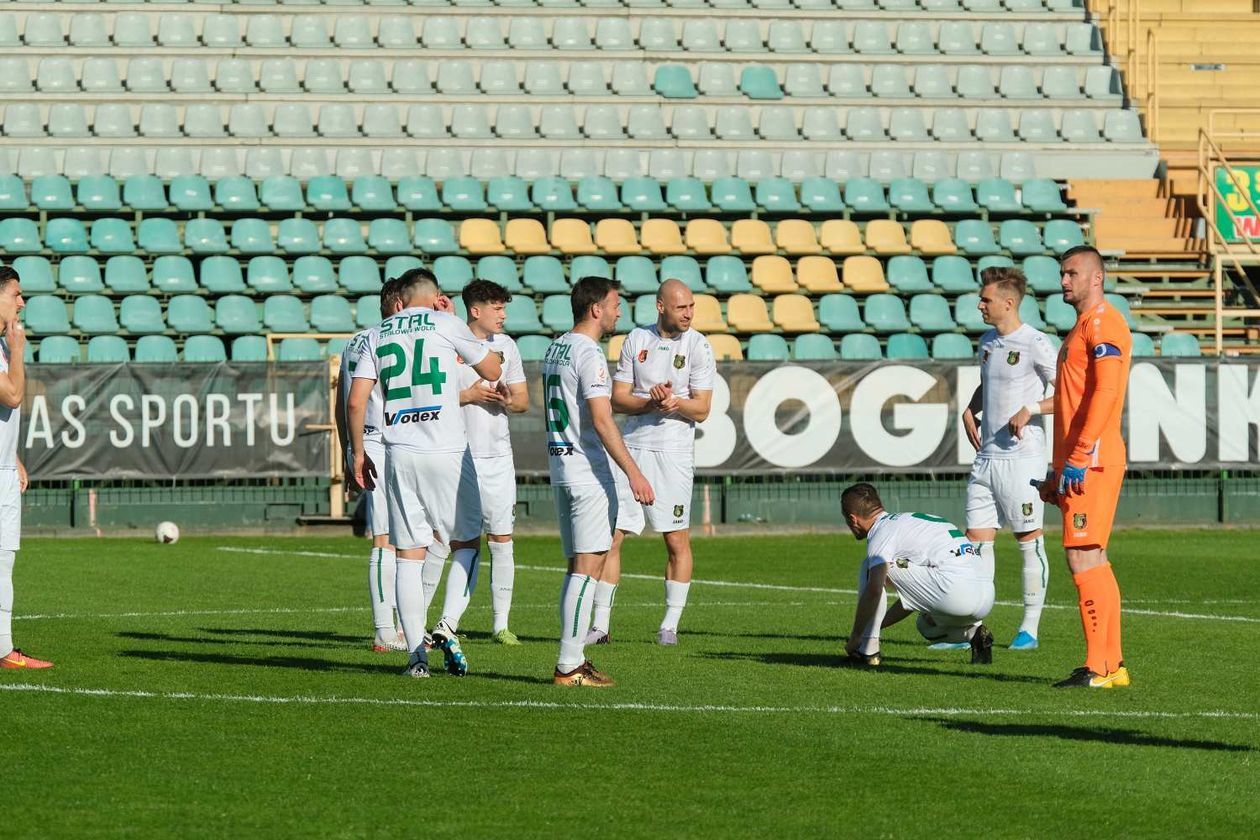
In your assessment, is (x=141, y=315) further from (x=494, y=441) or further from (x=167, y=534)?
(x=494, y=441)

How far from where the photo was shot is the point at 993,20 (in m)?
31.0

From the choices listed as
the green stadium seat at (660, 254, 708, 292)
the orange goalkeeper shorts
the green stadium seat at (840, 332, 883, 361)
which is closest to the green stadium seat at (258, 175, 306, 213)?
the green stadium seat at (660, 254, 708, 292)

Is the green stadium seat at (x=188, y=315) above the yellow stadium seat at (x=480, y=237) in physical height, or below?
below

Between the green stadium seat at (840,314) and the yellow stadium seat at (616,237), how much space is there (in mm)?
2706

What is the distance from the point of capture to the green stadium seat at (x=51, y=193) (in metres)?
25.4

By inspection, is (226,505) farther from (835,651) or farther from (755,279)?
(835,651)

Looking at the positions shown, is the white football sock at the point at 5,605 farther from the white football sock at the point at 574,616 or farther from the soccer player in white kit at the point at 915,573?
the soccer player in white kit at the point at 915,573

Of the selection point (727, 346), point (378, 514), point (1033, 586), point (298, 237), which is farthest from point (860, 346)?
point (378, 514)

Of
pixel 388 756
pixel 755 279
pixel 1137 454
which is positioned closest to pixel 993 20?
pixel 755 279

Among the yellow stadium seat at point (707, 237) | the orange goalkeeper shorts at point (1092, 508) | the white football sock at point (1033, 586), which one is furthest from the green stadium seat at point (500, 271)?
the orange goalkeeper shorts at point (1092, 508)

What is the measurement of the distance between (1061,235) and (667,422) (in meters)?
16.9

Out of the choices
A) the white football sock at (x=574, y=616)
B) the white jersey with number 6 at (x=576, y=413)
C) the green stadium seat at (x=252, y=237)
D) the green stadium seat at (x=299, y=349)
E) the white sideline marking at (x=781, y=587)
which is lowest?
the white sideline marking at (x=781, y=587)

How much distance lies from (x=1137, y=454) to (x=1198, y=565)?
4.92 m

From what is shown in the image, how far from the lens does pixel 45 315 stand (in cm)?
2356
